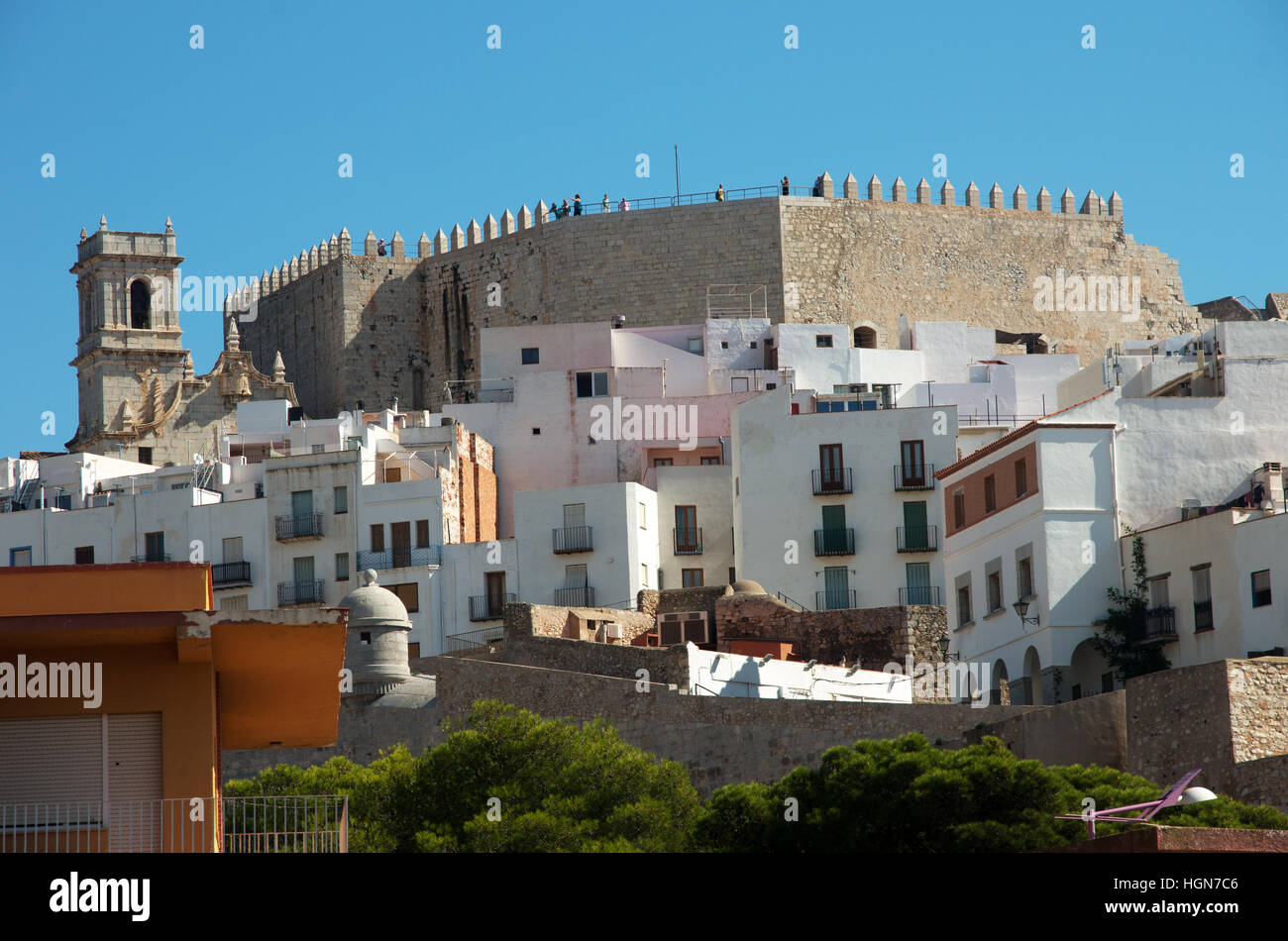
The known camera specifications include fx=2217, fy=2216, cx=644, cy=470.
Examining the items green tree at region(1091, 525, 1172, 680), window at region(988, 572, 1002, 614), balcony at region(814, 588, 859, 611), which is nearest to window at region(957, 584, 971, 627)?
window at region(988, 572, 1002, 614)

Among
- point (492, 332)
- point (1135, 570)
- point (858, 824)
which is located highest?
point (492, 332)

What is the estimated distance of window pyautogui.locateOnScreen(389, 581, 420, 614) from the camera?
1804 inches

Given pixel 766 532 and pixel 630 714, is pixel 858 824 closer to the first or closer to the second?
pixel 630 714

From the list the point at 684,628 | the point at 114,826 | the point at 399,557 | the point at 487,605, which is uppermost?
the point at 399,557

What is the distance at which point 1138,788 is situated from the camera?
24.1 m

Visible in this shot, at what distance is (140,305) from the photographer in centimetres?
6316

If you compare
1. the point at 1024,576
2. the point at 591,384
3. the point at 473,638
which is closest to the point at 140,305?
the point at 591,384

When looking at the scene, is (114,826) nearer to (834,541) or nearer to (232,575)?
(834,541)

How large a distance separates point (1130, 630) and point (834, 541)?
39.5ft

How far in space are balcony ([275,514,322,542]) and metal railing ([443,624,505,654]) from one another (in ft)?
13.4

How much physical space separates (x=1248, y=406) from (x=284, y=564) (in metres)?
20.7
